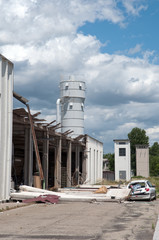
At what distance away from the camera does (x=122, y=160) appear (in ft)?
218

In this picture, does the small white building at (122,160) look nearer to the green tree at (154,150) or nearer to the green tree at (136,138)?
the green tree at (136,138)

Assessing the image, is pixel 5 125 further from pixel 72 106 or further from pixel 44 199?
pixel 72 106

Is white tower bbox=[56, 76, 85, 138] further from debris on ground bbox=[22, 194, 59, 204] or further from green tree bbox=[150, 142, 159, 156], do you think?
green tree bbox=[150, 142, 159, 156]

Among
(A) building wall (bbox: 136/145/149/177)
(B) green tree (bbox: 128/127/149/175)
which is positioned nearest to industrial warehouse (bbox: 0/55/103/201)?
(A) building wall (bbox: 136/145/149/177)

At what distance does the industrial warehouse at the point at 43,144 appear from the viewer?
20.4 metres

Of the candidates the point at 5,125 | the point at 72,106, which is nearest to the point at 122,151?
the point at 72,106

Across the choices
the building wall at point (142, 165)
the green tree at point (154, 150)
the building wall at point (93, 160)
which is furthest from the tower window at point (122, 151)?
the green tree at point (154, 150)

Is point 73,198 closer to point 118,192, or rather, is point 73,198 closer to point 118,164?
point 118,192

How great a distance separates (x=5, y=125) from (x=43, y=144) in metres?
11.9

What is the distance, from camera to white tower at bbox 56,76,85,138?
171 ft

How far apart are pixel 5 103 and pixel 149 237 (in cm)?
1316

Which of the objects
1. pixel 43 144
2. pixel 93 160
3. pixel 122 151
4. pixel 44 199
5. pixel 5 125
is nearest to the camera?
pixel 5 125

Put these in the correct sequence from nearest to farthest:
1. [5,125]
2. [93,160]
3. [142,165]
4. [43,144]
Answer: [5,125]
[43,144]
[93,160]
[142,165]

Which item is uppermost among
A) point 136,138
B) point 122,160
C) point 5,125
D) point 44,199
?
point 136,138
